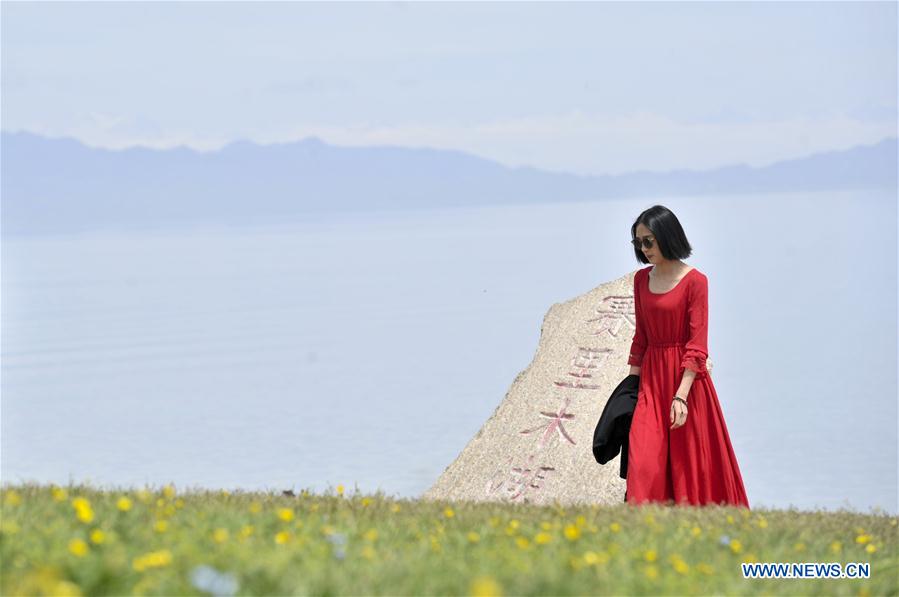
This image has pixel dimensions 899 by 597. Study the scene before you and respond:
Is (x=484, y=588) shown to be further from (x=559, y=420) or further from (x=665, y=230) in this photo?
(x=559, y=420)

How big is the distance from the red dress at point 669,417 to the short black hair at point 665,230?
7.6 inches

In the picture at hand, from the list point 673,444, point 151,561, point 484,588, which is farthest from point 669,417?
point 151,561

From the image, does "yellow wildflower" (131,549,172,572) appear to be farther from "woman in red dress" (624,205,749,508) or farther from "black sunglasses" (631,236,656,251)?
"black sunglasses" (631,236,656,251)

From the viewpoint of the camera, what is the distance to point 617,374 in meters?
9.22

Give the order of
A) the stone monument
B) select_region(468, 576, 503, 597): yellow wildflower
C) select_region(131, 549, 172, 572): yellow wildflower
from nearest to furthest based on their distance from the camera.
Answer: select_region(468, 576, 503, 597): yellow wildflower → select_region(131, 549, 172, 572): yellow wildflower → the stone monument

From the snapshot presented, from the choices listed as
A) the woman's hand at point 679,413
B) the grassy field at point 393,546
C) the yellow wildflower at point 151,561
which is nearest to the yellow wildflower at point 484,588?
the grassy field at point 393,546

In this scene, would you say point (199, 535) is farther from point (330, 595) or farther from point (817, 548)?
point (817, 548)

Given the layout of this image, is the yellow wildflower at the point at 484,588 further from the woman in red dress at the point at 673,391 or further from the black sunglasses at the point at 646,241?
the black sunglasses at the point at 646,241

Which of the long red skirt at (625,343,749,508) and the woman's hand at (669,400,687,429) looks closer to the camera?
the woman's hand at (669,400,687,429)

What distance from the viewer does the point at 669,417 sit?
731cm

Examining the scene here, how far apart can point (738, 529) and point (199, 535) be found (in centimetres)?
254

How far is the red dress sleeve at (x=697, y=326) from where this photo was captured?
710 centimetres

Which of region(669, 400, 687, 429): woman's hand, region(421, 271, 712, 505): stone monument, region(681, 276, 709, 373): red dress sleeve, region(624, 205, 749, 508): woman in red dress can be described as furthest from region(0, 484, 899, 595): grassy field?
region(421, 271, 712, 505): stone monument

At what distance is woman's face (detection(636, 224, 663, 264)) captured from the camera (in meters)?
7.12
